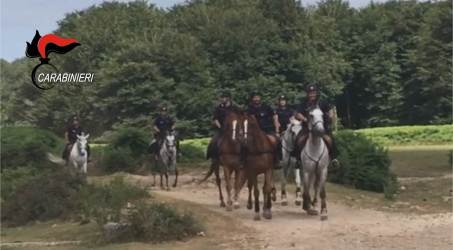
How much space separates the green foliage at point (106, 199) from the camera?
1477 cm

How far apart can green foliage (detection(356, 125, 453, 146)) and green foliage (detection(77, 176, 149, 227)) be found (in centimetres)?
2955

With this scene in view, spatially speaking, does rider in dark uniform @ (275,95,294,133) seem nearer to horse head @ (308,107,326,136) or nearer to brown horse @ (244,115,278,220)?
brown horse @ (244,115,278,220)

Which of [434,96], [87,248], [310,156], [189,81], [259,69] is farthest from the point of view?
[434,96]

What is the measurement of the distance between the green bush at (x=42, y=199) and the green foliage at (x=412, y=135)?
95.7 feet

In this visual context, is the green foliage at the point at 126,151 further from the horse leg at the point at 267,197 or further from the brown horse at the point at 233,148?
the horse leg at the point at 267,197

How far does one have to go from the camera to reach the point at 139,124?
147 feet

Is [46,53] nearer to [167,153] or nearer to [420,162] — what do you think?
[167,153]

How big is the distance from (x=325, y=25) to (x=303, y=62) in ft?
28.8

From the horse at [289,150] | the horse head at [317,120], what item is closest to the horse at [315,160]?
the horse head at [317,120]

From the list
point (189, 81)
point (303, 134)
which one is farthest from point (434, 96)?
point (303, 134)

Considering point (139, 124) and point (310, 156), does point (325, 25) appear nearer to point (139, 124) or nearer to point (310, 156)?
point (139, 124)

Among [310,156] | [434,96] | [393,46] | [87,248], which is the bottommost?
[87,248]

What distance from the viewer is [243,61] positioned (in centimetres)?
5338

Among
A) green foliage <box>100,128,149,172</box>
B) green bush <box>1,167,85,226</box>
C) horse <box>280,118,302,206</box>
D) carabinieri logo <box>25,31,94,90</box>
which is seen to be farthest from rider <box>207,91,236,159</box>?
green foliage <box>100,128,149,172</box>
